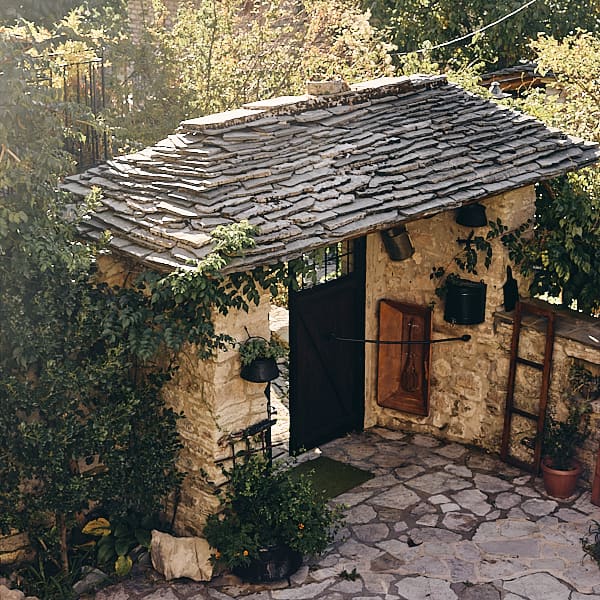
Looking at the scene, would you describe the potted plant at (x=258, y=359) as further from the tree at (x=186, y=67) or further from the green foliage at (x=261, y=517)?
the tree at (x=186, y=67)

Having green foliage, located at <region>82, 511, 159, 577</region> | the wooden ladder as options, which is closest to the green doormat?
the wooden ladder

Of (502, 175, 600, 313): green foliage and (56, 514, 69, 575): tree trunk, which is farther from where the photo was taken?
(502, 175, 600, 313): green foliage

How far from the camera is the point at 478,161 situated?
9164 millimetres

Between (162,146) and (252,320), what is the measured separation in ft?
6.68

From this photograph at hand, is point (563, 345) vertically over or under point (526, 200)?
under

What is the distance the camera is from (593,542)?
855cm

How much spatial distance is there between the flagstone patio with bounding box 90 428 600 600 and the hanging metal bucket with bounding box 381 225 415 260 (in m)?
2.19

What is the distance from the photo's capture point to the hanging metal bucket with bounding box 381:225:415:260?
33.9 feet

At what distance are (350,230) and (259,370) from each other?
1396 mm

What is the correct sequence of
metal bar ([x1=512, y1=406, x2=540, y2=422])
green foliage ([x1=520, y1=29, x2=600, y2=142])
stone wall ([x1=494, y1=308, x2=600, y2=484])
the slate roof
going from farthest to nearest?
green foliage ([x1=520, y1=29, x2=600, y2=142]) < metal bar ([x1=512, y1=406, x2=540, y2=422]) < stone wall ([x1=494, y1=308, x2=600, y2=484]) < the slate roof

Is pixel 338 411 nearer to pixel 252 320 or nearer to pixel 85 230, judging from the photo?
pixel 252 320

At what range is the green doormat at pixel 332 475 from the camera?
9.65 m

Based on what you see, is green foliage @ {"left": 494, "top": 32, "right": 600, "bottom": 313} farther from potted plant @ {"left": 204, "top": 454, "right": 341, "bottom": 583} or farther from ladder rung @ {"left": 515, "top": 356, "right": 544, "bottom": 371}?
potted plant @ {"left": 204, "top": 454, "right": 341, "bottom": 583}

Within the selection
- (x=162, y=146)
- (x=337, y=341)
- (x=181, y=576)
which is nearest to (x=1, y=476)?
(x=181, y=576)
